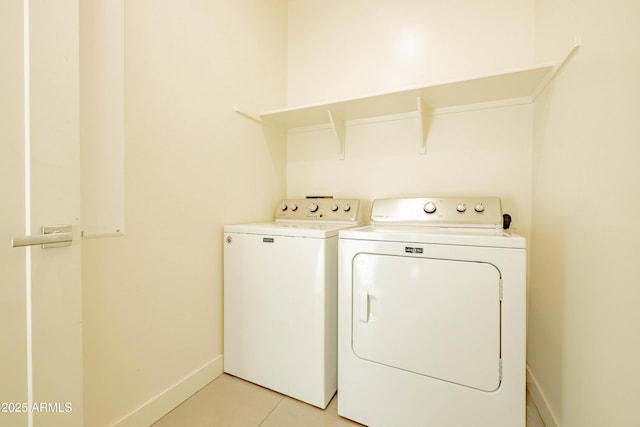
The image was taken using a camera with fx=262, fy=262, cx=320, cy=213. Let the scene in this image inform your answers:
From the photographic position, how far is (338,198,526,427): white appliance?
3.34 ft

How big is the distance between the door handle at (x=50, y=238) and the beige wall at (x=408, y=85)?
1592mm

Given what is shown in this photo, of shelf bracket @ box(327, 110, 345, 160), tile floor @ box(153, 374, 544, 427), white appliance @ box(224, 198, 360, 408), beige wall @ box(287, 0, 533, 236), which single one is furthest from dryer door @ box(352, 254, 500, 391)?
shelf bracket @ box(327, 110, 345, 160)

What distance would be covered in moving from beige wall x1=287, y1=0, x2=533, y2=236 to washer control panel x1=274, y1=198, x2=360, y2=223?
260 millimetres

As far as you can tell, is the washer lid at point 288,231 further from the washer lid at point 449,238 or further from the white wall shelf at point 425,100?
the white wall shelf at point 425,100

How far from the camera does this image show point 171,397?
1341mm

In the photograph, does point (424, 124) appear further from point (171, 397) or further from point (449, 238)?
point (171, 397)

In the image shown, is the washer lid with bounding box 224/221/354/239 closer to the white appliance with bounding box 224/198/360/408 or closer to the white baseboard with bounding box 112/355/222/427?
the white appliance with bounding box 224/198/360/408

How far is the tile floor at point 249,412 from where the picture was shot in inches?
50.1

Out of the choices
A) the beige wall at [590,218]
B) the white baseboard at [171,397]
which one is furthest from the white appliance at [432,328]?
the white baseboard at [171,397]

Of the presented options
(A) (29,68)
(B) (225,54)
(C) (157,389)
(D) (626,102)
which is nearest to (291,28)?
(B) (225,54)

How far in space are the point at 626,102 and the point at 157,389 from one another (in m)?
2.15

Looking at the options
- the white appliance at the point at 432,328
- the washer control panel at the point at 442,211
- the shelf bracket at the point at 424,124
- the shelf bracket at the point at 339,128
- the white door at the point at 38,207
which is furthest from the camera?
the shelf bracket at the point at 339,128

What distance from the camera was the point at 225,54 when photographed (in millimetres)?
1655

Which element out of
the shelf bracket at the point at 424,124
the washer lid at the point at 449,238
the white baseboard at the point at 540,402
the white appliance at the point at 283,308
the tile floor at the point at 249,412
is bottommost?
the tile floor at the point at 249,412
